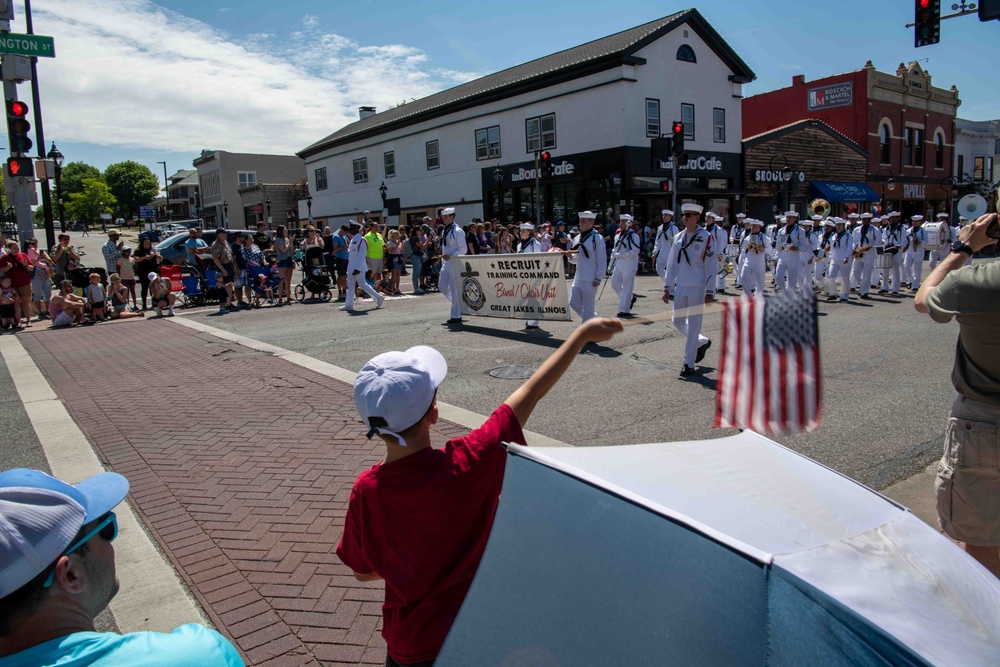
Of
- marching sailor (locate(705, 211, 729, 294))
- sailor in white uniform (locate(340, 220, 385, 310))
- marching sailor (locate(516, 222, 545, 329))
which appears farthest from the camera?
sailor in white uniform (locate(340, 220, 385, 310))

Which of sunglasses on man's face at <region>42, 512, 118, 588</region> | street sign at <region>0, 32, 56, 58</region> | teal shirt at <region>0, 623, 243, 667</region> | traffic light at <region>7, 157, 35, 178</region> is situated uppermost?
street sign at <region>0, 32, 56, 58</region>

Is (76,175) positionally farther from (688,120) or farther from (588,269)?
(588,269)

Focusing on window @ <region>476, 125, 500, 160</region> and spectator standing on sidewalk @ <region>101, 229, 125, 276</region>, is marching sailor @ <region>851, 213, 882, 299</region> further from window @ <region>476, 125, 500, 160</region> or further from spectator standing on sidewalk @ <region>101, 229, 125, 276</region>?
window @ <region>476, 125, 500, 160</region>

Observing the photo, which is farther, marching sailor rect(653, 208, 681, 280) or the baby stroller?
the baby stroller

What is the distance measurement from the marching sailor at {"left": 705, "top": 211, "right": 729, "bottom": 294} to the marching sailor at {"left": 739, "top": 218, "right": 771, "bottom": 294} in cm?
49

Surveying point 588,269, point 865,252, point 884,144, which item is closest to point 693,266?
point 588,269

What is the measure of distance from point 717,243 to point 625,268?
3982 mm

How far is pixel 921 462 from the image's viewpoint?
5.32 m

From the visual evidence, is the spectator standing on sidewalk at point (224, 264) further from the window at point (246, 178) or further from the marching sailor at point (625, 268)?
the window at point (246, 178)

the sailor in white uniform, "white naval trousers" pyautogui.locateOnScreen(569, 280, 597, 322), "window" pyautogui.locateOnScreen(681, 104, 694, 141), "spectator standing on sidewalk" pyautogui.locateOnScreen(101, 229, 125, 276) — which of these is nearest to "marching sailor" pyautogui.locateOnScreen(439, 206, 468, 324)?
the sailor in white uniform

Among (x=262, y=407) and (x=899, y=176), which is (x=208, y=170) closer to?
(x=899, y=176)

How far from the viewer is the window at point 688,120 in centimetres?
3136

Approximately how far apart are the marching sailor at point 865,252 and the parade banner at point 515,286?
9.01 meters

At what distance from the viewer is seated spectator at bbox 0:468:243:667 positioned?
140 cm
